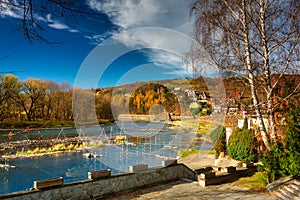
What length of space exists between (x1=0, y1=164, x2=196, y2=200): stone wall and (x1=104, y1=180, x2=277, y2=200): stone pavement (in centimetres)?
18

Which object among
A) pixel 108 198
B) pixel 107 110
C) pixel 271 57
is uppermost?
pixel 271 57

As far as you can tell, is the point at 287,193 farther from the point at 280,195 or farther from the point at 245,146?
the point at 245,146

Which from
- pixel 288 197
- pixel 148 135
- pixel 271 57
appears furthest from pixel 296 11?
pixel 148 135

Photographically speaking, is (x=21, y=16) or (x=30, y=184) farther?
(x=30, y=184)

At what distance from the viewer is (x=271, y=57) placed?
5484 millimetres

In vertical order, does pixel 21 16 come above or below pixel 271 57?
below

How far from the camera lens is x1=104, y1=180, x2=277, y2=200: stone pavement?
193 inches

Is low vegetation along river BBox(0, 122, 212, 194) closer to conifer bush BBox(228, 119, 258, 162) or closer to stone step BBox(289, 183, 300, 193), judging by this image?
conifer bush BBox(228, 119, 258, 162)

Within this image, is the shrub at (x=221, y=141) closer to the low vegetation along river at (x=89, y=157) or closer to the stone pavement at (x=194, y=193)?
the low vegetation along river at (x=89, y=157)

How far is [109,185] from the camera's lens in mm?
5402

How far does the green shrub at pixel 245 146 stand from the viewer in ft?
30.5

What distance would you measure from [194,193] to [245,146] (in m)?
5.05

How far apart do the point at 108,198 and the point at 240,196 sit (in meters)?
2.78

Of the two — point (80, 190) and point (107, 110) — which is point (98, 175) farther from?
point (107, 110)
